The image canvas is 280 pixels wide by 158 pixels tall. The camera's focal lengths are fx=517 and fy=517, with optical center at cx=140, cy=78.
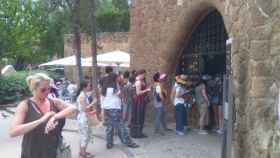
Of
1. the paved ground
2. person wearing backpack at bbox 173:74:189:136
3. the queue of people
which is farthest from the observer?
person wearing backpack at bbox 173:74:189:136

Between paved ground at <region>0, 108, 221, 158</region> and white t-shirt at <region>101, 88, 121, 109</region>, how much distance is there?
2.85ft

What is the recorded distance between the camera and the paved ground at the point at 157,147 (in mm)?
9797

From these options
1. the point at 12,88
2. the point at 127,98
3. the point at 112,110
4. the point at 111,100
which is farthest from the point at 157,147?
the point at 12,88

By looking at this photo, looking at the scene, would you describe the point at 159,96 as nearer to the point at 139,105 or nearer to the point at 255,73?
the point at 139,105

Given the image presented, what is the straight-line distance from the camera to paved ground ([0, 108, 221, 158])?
980 cm

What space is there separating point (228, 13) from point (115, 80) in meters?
3.35

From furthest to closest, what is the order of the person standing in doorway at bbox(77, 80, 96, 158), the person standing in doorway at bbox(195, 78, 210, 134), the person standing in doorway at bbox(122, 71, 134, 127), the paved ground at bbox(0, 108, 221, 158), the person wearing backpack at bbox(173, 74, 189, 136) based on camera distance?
the person wearing backpack at bbox(173, 74, 189, 136) → the person standing in doorway at bbox(195, 78, 210, 134) → the person standing in doorway at bbox(122, 71, 134, 127) → the paved ground at bbox(0, 108, 221, 158) → the person standing in doorway at bbox(77, 80, 96, 158)

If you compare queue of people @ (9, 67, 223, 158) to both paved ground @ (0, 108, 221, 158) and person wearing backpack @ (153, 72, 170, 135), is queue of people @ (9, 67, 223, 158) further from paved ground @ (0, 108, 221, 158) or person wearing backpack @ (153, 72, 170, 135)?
paved ground @ (0, 108, 221, 158)

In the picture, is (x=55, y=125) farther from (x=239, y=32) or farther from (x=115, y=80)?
(x=115, y=80)

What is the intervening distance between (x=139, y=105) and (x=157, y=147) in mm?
1417

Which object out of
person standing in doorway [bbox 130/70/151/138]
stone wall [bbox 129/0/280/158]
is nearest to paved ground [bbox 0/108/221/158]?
person standing in doorway [bbox 130/70/151/138]

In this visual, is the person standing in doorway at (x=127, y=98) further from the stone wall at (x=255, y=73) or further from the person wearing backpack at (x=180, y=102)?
the stone wall at (x=255, y=73)

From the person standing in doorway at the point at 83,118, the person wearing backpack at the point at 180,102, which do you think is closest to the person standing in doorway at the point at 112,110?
the person standing in doorway at the point at 83,118

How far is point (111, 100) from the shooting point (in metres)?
10.6
